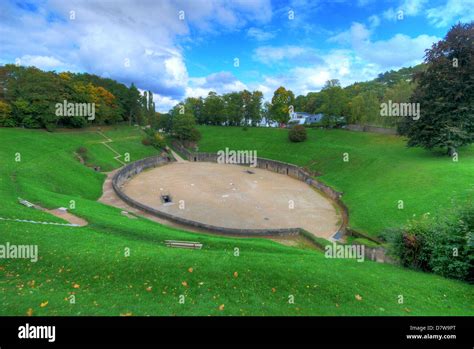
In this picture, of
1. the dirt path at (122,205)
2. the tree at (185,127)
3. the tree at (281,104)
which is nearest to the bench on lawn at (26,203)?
the dirt path at (122,205)

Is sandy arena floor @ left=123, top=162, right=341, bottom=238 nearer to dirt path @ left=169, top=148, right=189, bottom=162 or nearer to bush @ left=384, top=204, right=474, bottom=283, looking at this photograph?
bush @ left=384, top=204, right=474, bottom=283

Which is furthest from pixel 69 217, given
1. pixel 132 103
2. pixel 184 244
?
pixel 132 103

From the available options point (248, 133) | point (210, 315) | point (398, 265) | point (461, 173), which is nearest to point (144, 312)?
point (210, 315)

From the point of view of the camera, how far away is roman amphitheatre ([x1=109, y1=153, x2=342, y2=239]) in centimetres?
2202

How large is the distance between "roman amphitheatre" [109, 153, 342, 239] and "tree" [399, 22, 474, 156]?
15.2 meters

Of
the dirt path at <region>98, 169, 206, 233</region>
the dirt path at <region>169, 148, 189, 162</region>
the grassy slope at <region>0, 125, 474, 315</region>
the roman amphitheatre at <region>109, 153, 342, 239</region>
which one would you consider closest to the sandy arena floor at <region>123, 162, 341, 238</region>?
the roman amphitheatre at <region>109, 153, 342, 239</region>

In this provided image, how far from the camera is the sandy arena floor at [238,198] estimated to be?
2319cm

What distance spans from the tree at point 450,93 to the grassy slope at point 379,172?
2.92 m

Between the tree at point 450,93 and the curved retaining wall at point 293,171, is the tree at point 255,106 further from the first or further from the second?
the tree at point 450,93

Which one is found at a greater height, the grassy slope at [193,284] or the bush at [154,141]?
the bush at [154,141]

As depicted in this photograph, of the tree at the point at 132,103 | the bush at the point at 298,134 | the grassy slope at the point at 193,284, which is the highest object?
the tree at the point at 132,103

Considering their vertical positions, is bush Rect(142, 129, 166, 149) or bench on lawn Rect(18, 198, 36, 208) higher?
bush Rect(142, 129, 166, 149)

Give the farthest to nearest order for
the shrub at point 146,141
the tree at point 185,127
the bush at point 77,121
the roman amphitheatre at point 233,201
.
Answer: the tree at point 185,127 < the shrub at point 146,141 < the bush at point 77,121 < the roman amphitheatre at point 233,201

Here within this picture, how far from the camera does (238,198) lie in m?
29.7
